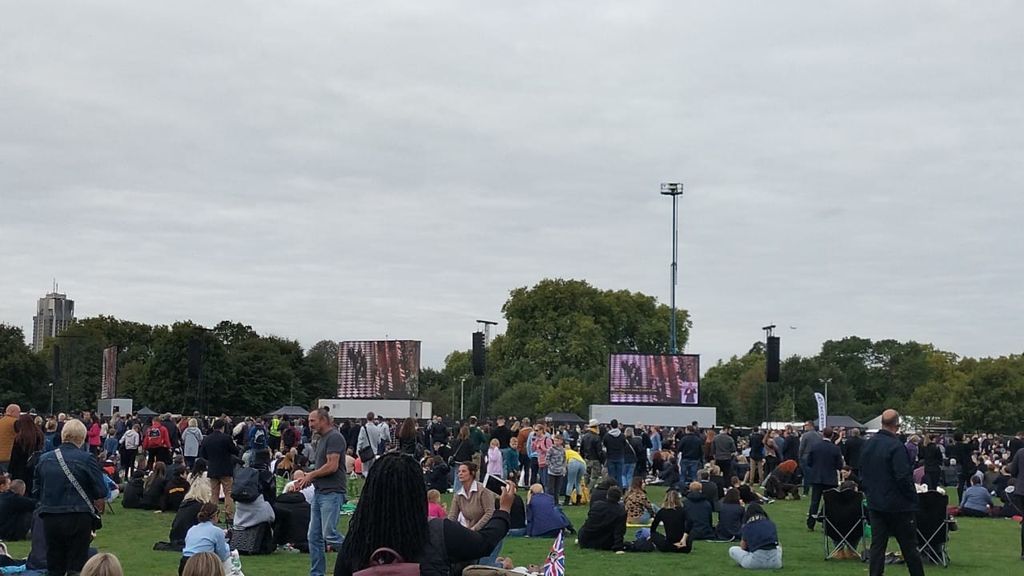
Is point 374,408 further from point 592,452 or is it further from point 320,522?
point 320,522

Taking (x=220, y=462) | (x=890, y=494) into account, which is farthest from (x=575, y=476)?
(x=890, y=494)

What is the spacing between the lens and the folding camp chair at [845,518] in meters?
13.7

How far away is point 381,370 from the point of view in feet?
184

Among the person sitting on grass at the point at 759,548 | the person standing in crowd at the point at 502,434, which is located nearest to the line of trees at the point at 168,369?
the person standing in crowd at the point at 502,434

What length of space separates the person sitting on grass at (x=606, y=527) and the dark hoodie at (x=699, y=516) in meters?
1.59

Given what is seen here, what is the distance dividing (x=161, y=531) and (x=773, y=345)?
105 ft

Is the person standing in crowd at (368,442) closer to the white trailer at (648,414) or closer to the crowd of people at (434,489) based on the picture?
the crowd of people at (434,489)

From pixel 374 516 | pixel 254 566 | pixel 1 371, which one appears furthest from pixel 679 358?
pixel 1 371

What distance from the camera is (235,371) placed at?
299 ft

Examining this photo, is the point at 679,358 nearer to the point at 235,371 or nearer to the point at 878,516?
the point at 878,516

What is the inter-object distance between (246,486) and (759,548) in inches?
234

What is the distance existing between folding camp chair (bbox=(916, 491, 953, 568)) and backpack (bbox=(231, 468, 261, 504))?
7.53 metres

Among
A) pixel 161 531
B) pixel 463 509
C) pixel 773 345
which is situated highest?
pixel 773 345

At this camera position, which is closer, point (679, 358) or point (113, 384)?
point (679, 358)
